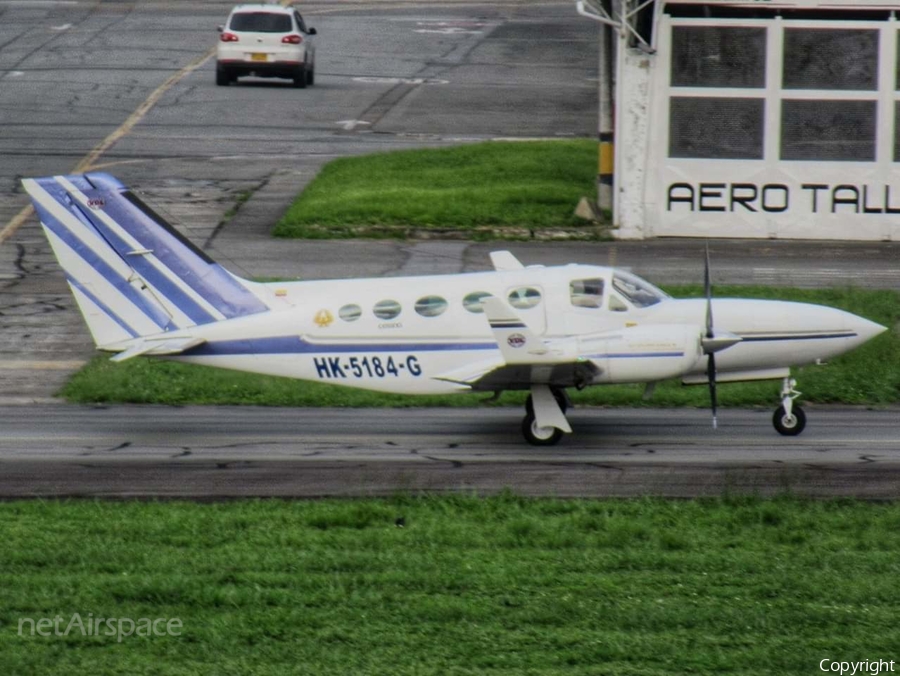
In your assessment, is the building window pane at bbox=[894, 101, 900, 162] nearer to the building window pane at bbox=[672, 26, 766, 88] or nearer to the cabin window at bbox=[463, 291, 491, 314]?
the building window pane at bbox=[672, 26, 766, 88]

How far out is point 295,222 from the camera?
3178 cm

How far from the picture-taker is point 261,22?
155 ft

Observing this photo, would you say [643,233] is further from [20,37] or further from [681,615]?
[20,37]

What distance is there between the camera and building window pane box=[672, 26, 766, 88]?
3092 centimetres

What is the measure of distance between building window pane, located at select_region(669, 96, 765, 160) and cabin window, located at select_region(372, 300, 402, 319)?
1492cm

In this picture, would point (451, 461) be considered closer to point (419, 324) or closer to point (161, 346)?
point (419, 324)

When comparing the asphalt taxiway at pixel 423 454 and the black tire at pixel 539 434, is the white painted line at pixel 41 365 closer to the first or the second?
the asphalt taxiway at pixel 423 454

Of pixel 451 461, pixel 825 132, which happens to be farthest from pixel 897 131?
pixel 451 461

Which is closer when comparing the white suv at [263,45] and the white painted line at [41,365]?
the white painted line at [41,365]

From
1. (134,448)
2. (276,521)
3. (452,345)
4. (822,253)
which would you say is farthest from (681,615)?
(822,253)

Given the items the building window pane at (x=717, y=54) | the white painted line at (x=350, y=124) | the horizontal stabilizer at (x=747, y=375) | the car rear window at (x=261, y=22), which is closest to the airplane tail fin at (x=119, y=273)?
the horizontal stabilizer at (x=747, y=375)

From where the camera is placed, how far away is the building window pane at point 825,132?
1225 inches

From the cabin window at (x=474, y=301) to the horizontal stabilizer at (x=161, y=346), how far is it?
324 cm

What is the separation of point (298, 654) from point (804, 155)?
23.1 m
